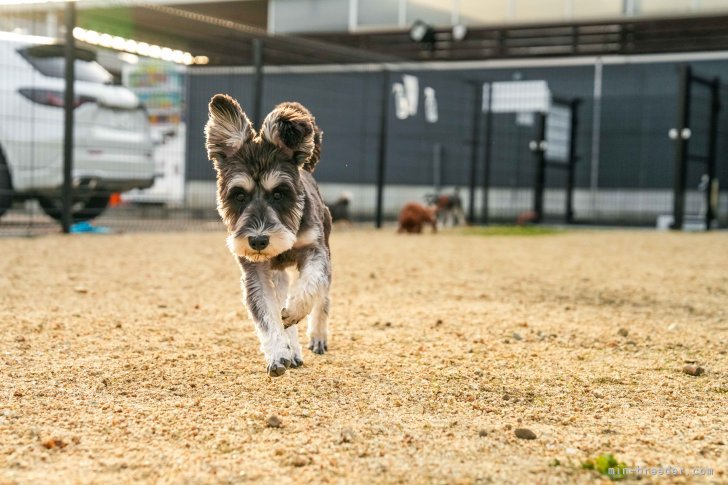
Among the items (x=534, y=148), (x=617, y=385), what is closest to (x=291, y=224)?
(x=617, y=385)

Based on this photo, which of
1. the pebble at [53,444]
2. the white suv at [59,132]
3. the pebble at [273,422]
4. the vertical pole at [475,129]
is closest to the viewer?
the pebble at [53,444]

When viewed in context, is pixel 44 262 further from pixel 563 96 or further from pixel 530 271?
pixel 563 96

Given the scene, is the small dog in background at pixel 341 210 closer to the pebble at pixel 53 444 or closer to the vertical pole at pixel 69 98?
the vertical pole at pixel 69 98

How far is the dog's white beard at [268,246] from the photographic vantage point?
329 centimetres

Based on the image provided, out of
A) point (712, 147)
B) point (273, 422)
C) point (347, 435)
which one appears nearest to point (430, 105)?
point (712, 147)

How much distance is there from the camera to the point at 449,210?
14984mm

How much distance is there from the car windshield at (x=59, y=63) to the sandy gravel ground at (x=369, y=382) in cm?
373

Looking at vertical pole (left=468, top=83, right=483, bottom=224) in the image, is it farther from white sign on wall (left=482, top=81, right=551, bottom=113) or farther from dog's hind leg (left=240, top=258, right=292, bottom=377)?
dog's hind leg (left=240, top=258, right=292, bottom=377)

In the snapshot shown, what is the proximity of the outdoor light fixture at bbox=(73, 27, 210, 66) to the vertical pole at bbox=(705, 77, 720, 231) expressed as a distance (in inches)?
340

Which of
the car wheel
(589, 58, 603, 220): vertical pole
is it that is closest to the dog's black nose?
the car wheel

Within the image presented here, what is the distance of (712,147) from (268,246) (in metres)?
13.4

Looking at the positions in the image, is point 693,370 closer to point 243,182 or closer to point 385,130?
point 243,182

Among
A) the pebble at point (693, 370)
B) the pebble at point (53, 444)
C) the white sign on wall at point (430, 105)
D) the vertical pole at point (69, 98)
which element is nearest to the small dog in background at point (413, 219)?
the white sign on wall at point (430, 105)

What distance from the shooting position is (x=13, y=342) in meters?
3.98
